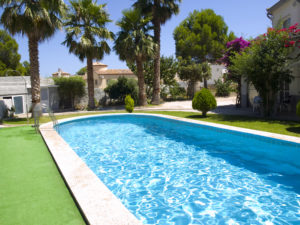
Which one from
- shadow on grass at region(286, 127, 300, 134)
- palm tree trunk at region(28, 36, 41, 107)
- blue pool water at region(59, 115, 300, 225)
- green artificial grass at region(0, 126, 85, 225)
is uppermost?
palm tree trunk at region(28, 36, 41, 107)

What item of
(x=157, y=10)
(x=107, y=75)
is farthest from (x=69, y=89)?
(x=107, y=75)

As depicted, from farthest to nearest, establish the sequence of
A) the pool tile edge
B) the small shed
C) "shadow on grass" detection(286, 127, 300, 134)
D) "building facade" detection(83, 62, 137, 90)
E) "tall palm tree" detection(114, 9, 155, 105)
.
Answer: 1. "building facade" detection(83, 62, 137, 90)
2. "tall palm tree" detection(114, 9, 155, 105)
3. the small shed
4. "shadow on grass" detection(286, 127, 300, 134)
5. the pool tile edge

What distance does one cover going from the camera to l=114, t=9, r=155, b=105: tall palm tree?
69.7 ft

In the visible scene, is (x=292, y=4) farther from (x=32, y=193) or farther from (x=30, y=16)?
(x=32, y=193)

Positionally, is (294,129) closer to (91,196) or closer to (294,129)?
(294,129)

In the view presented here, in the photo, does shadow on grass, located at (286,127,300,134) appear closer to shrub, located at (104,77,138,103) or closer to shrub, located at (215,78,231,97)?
shrub, located at (104,77,138,103)

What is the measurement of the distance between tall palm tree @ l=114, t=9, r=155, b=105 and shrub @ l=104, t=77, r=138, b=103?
10.6 feet

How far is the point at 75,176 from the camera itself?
197 inches

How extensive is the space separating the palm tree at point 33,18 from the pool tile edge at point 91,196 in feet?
34.8

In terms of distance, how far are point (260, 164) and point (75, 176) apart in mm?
5441

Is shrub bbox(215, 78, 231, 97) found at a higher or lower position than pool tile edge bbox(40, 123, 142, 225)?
higher

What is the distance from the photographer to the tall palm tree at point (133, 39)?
21234mm

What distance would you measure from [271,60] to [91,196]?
11.0 metres

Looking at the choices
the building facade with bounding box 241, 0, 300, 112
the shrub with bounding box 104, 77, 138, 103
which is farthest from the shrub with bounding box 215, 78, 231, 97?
the building facade with bounding box 241, 0, 300, 112
